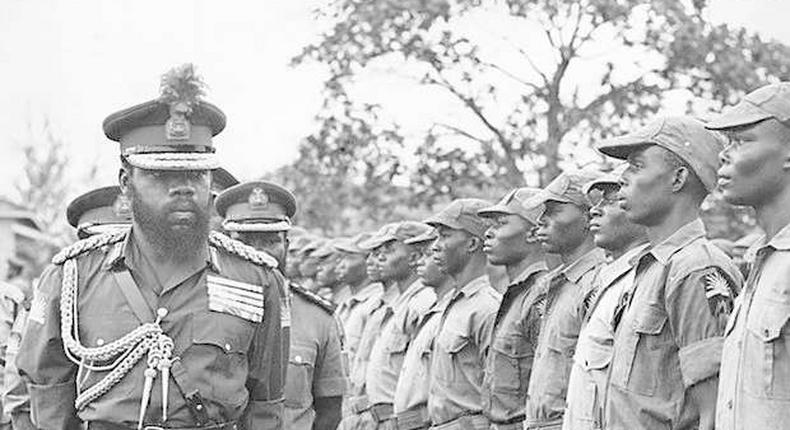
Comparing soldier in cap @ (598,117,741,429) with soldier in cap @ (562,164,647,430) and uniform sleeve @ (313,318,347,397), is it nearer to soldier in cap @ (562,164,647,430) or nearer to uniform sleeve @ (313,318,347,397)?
soldier in cap @ (562,164,647,430)

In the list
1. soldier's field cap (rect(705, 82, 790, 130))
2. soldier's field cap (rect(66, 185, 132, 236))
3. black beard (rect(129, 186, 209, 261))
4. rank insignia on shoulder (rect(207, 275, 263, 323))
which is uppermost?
soldier's field cap (rect(66, 185, 132, 236))

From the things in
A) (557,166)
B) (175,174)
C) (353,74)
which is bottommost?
(175,174)

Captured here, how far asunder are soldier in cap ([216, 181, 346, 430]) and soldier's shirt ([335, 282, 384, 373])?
5511mm

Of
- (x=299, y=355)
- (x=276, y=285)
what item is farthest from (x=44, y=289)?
(x=299, y=355)

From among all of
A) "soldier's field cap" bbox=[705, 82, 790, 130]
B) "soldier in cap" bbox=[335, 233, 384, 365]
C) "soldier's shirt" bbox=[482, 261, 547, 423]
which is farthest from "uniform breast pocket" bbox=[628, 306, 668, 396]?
"soldier in cap" bbox=[335, 233, 384, 365]

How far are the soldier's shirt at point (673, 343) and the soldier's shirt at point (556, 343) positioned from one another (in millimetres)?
1676

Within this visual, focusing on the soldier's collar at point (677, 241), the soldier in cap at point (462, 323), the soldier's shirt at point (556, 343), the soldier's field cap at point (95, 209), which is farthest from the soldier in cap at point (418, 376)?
the soldier's collar at point (677, 241)

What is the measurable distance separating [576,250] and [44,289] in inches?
147

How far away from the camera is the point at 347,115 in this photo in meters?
18.0

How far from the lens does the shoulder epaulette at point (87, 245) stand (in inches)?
284

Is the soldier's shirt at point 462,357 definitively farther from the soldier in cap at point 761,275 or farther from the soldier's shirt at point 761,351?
the soldier's shirt at point 761,351

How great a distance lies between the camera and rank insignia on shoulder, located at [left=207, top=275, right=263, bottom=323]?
714 cm

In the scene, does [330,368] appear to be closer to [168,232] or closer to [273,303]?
[273,303]

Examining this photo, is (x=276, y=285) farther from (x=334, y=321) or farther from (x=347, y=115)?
(x=347, y=115)
